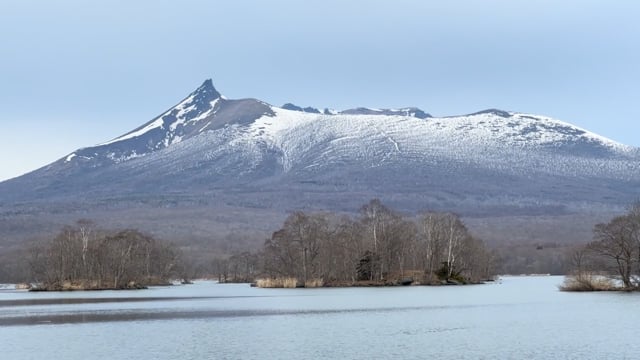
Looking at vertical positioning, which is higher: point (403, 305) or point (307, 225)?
point (307, 225)

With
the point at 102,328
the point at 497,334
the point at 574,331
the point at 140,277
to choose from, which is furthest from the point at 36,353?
the point at 140,277

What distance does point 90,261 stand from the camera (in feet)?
450

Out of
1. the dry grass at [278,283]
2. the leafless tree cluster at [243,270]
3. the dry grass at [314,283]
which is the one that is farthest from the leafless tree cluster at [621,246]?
the leafless tree cluster at [243,270]

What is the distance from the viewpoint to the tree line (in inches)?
4953

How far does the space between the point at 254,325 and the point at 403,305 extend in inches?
824

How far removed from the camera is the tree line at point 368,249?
125812 millimetres

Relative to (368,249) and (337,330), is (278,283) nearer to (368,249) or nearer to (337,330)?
(368,249)

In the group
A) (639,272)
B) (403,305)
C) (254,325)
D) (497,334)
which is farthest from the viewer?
(639,272)

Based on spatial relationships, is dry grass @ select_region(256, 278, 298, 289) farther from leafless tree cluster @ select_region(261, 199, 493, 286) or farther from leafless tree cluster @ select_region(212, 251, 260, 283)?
leafless tree cluster @ select_region(212, 251, 260, 283)

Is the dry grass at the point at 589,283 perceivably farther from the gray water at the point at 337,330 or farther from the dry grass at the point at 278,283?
the dry grass at the point at 278,283

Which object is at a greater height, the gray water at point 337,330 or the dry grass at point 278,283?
the dry grass at point 278,283

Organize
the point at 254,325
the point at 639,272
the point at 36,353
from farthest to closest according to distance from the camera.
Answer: the point at 639,272, the point at 254,325, the point at 36,353

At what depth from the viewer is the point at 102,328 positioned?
198 feet

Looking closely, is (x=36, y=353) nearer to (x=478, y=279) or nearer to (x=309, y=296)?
(x=309, y=296)
